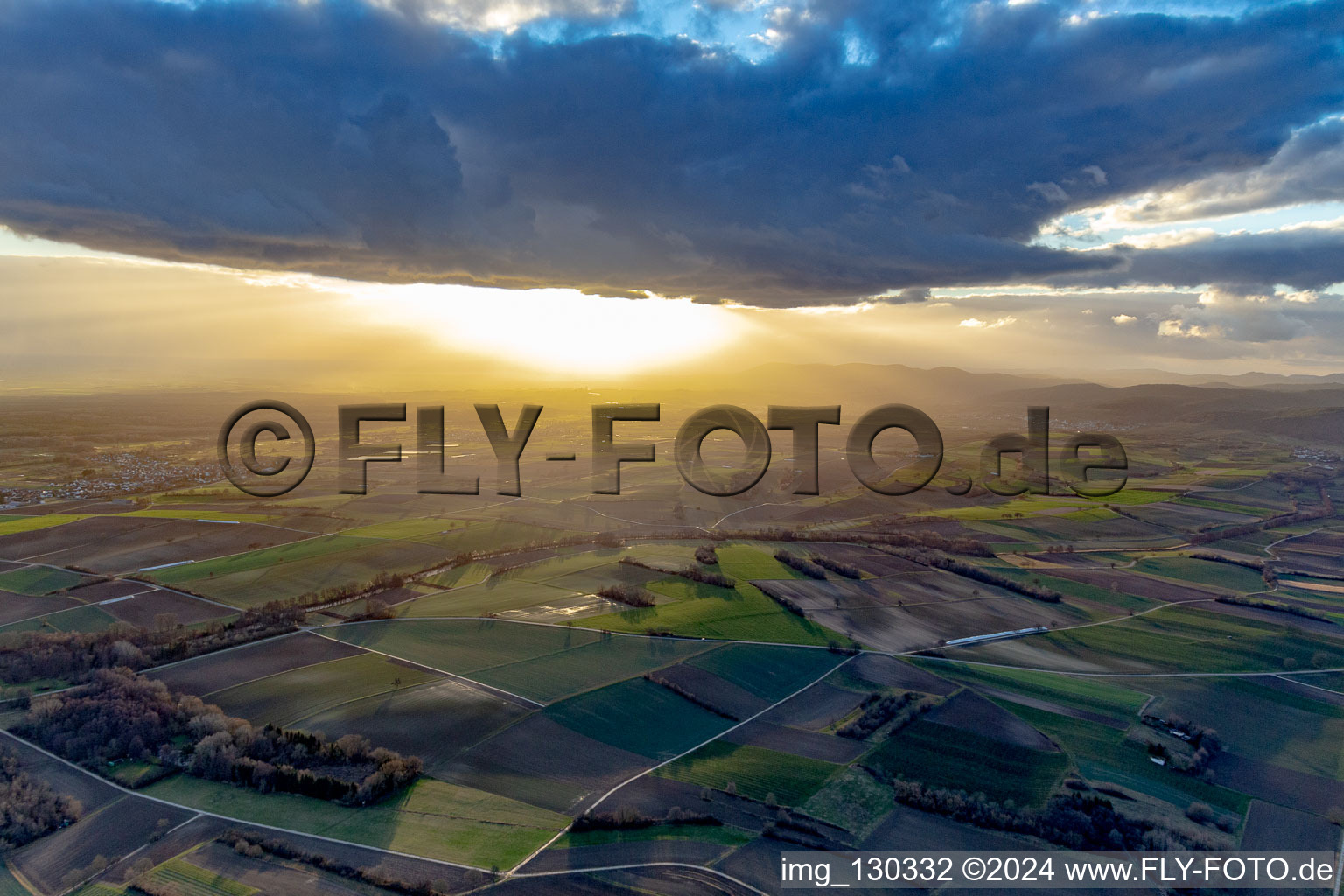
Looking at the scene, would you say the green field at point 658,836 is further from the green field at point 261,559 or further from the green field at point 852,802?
the green field at point 261,559

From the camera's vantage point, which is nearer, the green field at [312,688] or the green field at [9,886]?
the green field at [9,886]

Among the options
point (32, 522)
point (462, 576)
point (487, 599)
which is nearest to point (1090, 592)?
point (487, 599)

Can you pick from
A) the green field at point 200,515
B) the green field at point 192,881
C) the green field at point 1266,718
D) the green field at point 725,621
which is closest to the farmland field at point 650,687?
the green field at point 192,881

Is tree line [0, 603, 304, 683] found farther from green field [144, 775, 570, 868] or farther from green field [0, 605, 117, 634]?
green field [144, 775, 570, 868]

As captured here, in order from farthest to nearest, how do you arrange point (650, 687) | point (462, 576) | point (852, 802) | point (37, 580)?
1. point (462, 576)
2. point (37, 580)
3. point (650, 687)
4. point (852, 802)

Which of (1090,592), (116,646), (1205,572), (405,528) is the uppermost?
(405,528)

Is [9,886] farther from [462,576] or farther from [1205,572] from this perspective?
[1205,572]
